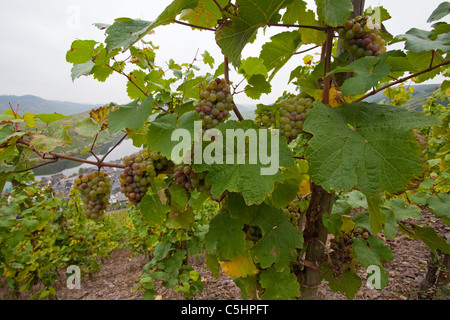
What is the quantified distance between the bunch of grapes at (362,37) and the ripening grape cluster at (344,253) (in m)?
0.97

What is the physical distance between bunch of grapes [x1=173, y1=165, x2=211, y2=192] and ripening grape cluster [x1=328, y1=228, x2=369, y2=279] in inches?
33.5

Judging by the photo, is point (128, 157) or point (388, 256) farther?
point (388, 256)

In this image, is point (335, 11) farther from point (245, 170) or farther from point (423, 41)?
point (245, 170)

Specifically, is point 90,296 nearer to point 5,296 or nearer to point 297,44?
point 5,296

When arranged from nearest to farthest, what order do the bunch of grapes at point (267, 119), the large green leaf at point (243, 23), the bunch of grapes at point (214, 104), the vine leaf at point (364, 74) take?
the vine leaf at point (364, 74) → the large green leaf at point (243, 23) → the bunch of grapes at point (214, 104) → the bunch of grapes at point (267, 119)

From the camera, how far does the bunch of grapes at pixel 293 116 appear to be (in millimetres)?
913

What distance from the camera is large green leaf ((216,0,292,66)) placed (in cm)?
82

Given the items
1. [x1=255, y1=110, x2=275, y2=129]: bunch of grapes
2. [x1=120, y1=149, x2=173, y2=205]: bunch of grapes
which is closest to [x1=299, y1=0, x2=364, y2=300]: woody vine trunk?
[x1=255, y1=110, x2=275, y2=129]: bunch of grapes

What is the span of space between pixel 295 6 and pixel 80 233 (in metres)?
4.36

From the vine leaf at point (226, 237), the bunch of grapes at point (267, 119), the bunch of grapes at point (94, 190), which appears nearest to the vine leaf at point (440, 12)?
the bunch of grapes at point (267, 119)

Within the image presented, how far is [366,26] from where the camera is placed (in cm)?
84

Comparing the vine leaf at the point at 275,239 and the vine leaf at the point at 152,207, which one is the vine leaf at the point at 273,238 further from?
the vine leaf at the point at 152,207

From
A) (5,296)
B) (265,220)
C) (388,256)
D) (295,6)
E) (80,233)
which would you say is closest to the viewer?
(295,6)
